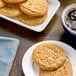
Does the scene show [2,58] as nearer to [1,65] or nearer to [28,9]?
[1,65]

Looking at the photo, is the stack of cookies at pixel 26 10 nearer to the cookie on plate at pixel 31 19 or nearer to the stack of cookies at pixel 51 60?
the cookie on plate at pixel 31 19

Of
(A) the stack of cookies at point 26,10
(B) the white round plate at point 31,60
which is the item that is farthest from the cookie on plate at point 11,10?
(B) the white round plate at point 31,60

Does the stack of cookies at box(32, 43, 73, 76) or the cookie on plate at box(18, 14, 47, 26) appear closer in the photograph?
the stack of cookies at box(32, 43, 73, 76)

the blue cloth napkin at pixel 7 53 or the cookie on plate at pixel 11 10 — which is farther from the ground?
the cookie on plate at pixel 11 10

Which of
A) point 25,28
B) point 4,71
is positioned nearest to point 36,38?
point 25,28

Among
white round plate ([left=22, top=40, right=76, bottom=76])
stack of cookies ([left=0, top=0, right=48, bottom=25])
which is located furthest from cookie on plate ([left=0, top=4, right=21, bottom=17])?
white round plate ([left=22, top=40, right=76, bottom=76])

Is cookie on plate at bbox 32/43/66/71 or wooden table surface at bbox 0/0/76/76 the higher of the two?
cookie on plate at bbox 32/43/66/71

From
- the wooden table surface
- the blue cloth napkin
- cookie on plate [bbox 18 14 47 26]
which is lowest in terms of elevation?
the blue cloth napkin

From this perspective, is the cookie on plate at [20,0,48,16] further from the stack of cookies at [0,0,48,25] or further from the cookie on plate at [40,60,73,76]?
the cookie on plate at [40,60,73,76]

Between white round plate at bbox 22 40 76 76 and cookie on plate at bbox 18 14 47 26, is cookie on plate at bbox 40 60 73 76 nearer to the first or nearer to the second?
white round plate at bbox 22 40 76 76
